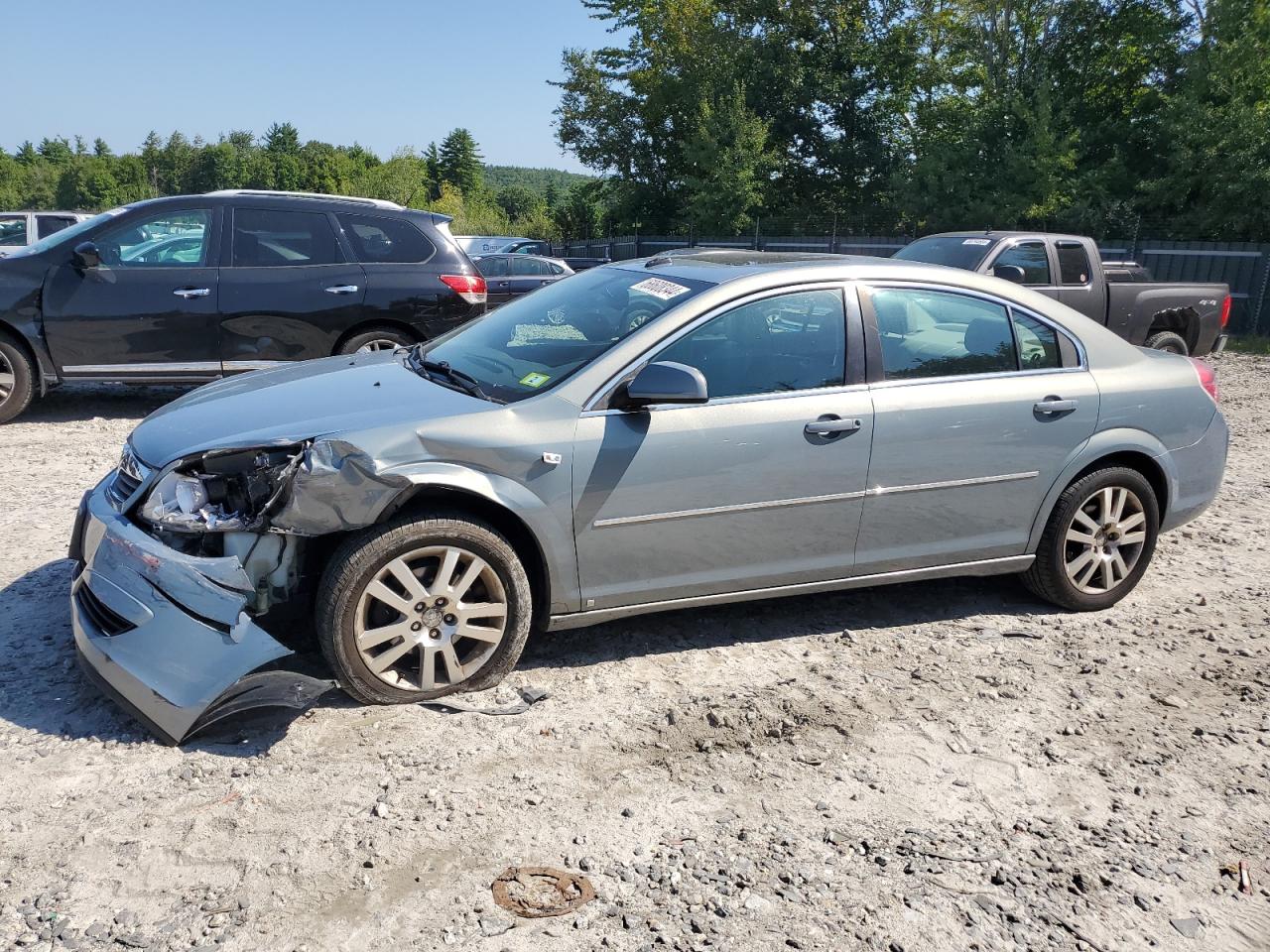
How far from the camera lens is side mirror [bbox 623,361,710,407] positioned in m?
3.87

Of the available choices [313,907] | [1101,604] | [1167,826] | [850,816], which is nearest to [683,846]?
[850,816]

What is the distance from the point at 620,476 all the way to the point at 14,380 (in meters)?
6.62

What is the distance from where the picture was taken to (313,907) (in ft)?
8.86

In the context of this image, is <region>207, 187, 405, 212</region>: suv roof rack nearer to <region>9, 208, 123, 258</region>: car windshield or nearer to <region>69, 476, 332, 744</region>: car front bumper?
<region>9, 208, 123, 258</region>: car windshield

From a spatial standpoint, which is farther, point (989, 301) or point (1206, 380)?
point (1206, 380)

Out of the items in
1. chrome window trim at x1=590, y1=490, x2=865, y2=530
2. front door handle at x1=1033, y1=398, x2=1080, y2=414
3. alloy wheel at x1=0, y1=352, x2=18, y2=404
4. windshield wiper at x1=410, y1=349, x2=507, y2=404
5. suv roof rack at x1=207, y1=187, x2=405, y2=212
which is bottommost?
alloy wheel at x1=0, y1=352, x2=18, y2=404

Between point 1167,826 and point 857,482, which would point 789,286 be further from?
point 1167,826

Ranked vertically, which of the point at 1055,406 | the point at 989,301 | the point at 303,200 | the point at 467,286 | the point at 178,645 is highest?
the point at 303,200

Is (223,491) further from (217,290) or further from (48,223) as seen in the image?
(48,223)

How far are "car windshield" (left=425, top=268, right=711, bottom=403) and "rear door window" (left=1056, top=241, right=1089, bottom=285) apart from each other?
827 cm

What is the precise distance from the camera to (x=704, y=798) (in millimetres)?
3307

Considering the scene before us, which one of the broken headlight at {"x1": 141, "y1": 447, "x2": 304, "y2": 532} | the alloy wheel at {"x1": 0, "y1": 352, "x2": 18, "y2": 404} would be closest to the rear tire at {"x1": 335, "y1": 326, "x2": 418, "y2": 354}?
the alloy wheel at {"x1": 0, "y1": 352, "x2": 18, "y2": 404}

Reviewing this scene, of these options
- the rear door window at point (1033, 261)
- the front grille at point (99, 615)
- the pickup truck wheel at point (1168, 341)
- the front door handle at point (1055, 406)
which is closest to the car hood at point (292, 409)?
the front grille at point (99, 615)

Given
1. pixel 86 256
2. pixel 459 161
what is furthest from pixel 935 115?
pixel 459 161
